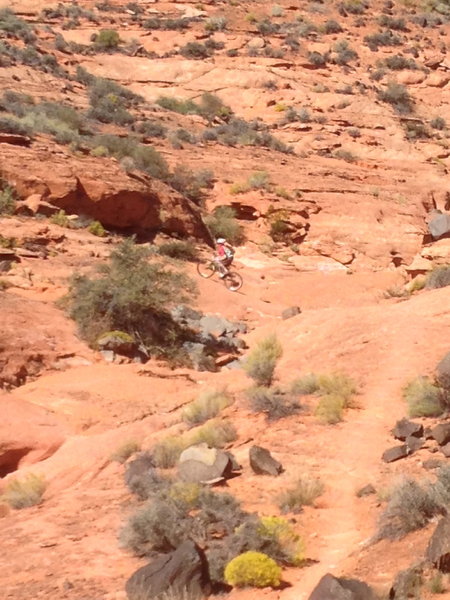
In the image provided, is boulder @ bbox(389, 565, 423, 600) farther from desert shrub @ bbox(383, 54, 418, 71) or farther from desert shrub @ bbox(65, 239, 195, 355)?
desert shrub @ bbox(383, 54, 418, 71)

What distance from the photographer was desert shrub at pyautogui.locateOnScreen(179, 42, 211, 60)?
36.1m

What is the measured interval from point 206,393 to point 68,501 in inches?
101

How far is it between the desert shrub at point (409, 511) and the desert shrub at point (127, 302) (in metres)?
7.51

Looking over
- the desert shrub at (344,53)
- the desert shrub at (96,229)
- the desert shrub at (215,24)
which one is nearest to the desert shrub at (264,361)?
the desert shrub at (96,229)

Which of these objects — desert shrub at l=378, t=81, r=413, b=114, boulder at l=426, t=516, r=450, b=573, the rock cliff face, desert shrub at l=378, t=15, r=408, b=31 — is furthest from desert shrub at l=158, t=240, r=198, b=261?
desert shrub at l=378, t=15, r=408, b=31

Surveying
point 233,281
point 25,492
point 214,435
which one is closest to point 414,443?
point 214,435

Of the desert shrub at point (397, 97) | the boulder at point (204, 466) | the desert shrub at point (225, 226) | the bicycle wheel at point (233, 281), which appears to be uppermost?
the boulder at point (204, 466)

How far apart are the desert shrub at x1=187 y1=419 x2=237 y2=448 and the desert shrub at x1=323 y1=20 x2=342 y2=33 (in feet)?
118

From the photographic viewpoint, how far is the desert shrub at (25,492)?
7438 millimetres

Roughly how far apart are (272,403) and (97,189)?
37.1ft

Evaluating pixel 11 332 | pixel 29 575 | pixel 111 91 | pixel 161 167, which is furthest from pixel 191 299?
pixel 111 91

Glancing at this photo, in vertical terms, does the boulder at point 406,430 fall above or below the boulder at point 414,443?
below

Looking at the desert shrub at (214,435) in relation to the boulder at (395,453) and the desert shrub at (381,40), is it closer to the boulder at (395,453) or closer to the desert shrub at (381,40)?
the boulder at (395,453)

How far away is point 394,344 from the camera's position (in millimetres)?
10203
